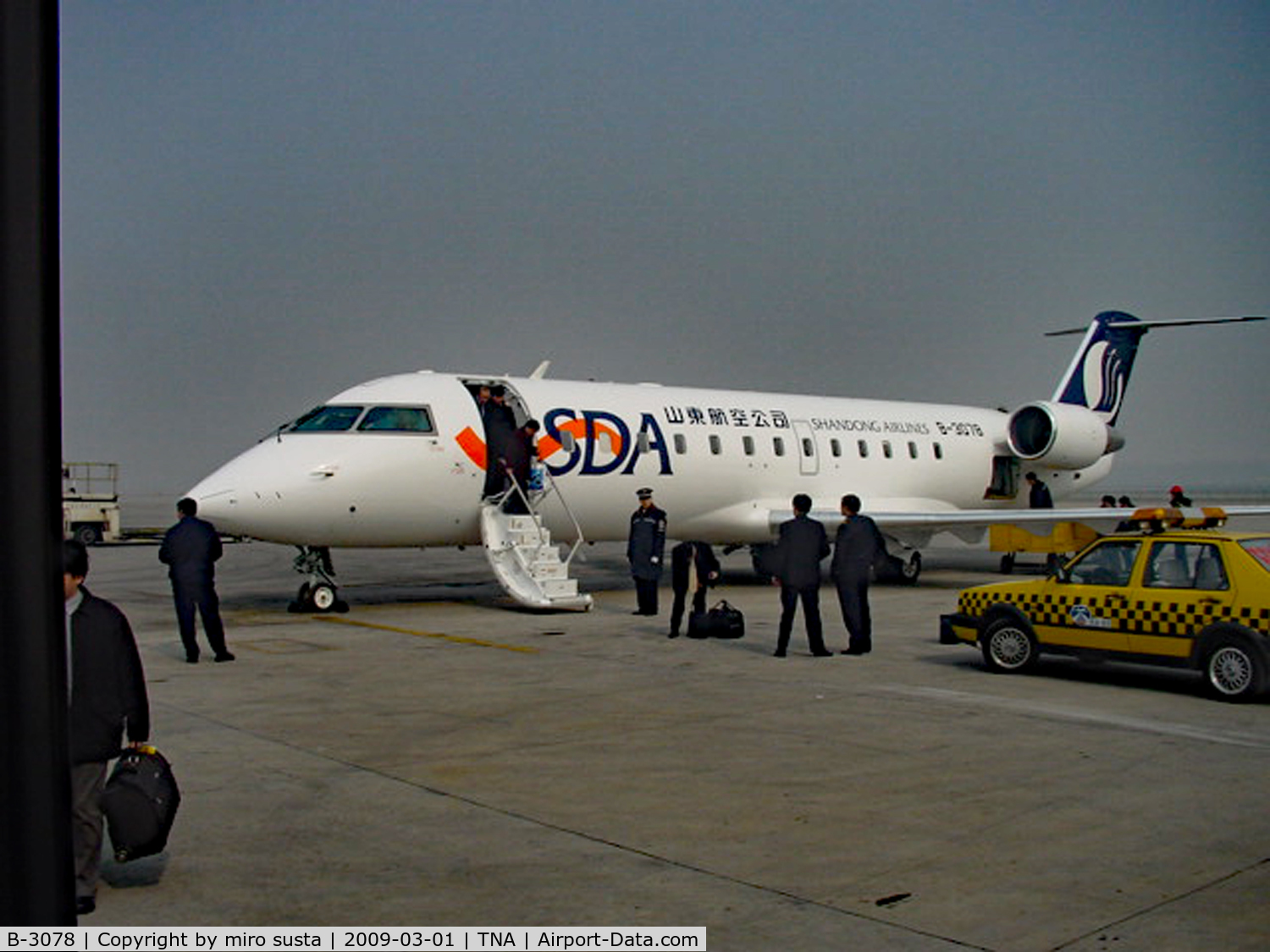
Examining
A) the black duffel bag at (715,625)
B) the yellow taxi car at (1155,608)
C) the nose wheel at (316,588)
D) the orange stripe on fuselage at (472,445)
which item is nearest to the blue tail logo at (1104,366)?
the orange stripe on fuselage at (472,445)

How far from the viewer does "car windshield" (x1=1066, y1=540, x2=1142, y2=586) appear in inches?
428

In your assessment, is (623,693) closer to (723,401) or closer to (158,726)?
(158,726)

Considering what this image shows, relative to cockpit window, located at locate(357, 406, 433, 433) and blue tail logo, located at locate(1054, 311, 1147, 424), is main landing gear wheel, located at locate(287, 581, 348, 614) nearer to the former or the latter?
cockpit window, located at locate(357, 406, 433, 433)

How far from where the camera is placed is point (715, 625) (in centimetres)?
1466

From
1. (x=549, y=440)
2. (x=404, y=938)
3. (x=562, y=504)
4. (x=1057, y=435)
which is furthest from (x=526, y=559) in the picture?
(x=1057, y=435)

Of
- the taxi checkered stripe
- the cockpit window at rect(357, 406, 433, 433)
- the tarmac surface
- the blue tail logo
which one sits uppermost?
the blue tail logo

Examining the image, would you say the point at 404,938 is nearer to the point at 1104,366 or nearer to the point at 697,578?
the point at 697,578

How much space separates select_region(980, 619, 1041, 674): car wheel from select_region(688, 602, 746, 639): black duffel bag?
350cm

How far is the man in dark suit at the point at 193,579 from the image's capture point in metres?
12.7

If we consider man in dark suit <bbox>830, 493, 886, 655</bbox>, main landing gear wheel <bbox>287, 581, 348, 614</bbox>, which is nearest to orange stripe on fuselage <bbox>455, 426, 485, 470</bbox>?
main landing gear wheel <bbox>287, 581, 348, 614</bbox>

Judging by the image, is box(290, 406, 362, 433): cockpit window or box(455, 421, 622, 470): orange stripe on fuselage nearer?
box(290, 406, 362, 433): cockpit window

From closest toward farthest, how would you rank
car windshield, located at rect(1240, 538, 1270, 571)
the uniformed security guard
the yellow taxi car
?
the yellow taxi car
car windshield, located at rect(1240, 538, 1270, 571)
the uniformed security guard

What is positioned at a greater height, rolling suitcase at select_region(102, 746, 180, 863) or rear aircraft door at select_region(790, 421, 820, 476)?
rear aircraft door at select_region(790, 421, 820, 476)

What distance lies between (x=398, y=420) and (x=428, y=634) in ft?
12.3
